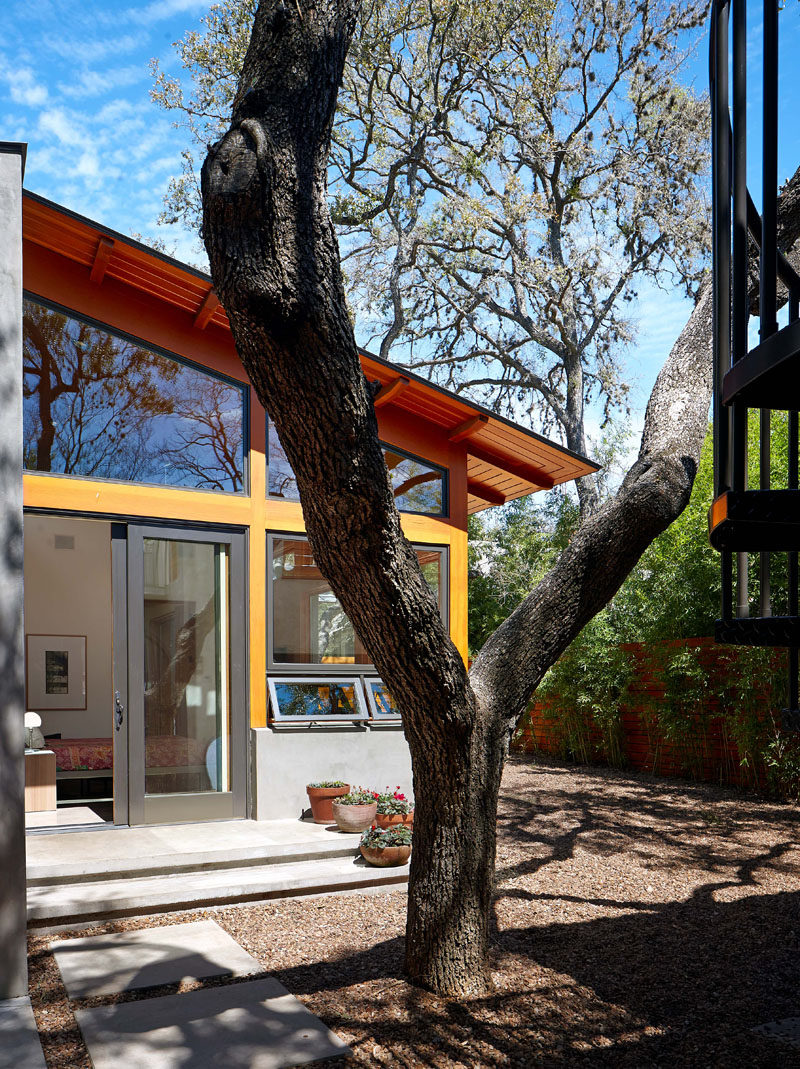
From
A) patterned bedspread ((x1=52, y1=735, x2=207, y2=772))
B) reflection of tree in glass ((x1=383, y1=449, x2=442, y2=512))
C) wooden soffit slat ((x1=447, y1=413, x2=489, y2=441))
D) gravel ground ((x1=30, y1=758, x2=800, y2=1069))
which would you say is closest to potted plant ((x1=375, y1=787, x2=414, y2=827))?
gravel ground ((x1=30, y1=758, x2=800, y2=1069))

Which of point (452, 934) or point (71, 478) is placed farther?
point (71, 478)

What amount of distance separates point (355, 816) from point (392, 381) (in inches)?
130

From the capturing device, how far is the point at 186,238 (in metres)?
15.1

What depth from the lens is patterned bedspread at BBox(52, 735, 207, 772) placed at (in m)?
6.19

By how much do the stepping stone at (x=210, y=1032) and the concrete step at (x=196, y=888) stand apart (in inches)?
46.6

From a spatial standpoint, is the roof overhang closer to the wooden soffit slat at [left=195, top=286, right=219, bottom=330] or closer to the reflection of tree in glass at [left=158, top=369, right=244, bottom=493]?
the wooden soffit slat at [left=195, top=286, right=219, bottom=330]

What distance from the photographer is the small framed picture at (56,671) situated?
9570 mm

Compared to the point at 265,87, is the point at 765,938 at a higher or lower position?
lower

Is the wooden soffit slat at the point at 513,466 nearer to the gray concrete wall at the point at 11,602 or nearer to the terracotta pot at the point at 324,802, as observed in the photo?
the terracotta pot at the point at 324,802

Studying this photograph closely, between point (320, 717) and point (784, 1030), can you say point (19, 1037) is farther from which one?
point (320, 717)

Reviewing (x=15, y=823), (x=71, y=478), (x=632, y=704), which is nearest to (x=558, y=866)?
(x=15, y=823)

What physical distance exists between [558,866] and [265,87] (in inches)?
201

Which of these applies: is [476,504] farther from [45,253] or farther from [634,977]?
[634,977]

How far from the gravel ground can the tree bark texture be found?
1.11 feet
